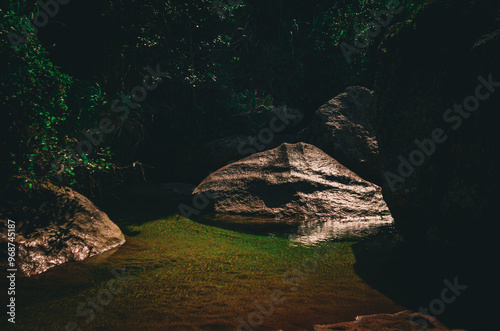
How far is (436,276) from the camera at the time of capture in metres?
2.95

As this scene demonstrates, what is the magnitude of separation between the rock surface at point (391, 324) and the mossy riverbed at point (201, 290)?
81mm

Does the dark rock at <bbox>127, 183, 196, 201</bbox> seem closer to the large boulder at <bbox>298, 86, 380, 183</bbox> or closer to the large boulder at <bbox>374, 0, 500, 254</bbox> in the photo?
the large boulder at <bbox>298, 86, 380, 183</bbox>

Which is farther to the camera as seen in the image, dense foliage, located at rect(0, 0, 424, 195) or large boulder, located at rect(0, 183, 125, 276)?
dense foliage, located at rect(0, 0, 424, 195)

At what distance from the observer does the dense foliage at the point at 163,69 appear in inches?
137

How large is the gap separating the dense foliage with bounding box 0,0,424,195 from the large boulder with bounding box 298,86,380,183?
6.05ft

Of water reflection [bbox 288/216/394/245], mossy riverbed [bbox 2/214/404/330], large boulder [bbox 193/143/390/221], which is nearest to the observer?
mossy riverbed [bbox 2/214/404/330]

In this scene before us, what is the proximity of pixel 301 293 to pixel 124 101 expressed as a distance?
4.85 meters

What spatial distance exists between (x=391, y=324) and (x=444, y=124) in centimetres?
170

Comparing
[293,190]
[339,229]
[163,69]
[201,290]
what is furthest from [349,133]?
[201,290]

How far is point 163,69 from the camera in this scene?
7.45m

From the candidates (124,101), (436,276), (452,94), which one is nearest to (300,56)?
(124,101)

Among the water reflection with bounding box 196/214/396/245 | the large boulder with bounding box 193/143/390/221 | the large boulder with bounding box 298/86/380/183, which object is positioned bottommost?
the water reflection with bounding box 196/214/396/245

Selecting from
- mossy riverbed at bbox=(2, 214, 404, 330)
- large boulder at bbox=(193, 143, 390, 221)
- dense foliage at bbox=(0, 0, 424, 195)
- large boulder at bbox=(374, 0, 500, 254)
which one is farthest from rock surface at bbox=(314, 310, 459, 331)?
dense foliage at bbox=(0, 0, 424, 195)

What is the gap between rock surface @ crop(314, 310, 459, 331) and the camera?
85.0 inches
